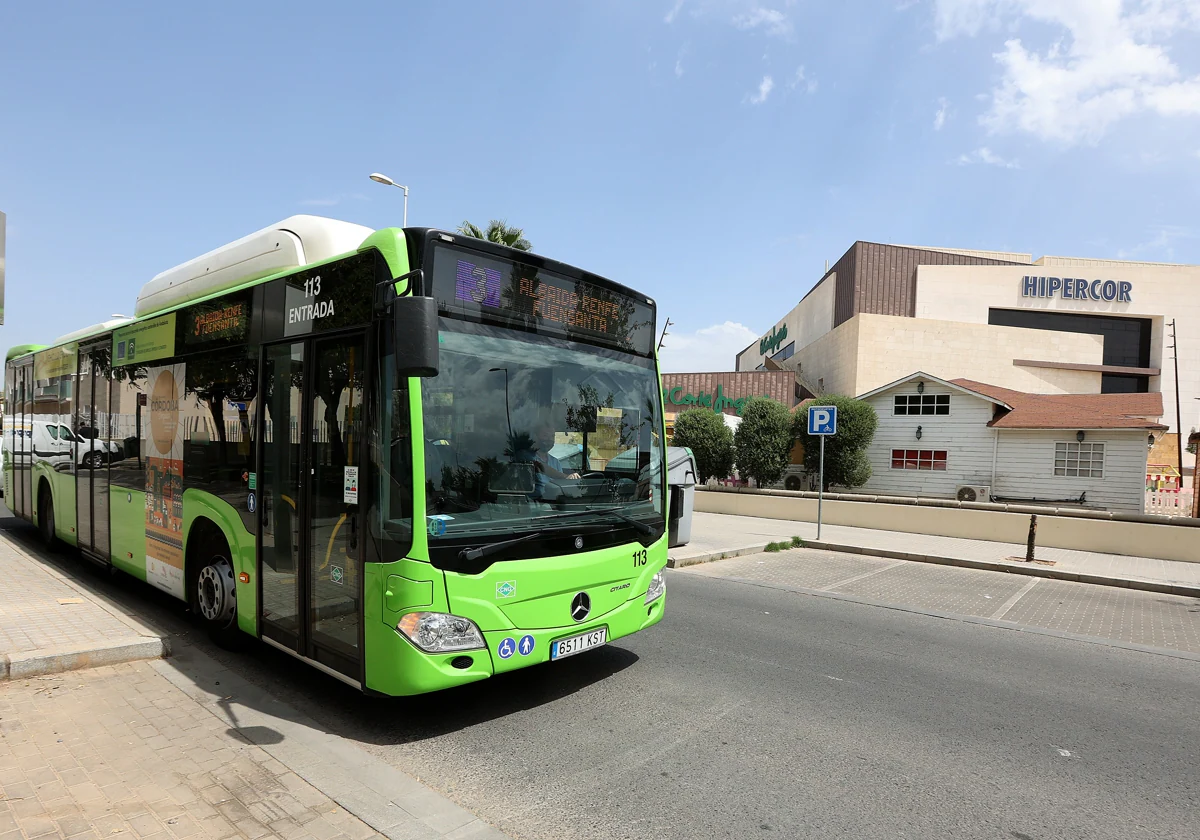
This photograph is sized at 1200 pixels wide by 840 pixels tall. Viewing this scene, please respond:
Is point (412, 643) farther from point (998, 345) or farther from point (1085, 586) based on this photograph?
point (998, 345)

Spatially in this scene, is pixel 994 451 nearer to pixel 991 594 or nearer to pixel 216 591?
pixel 991 594

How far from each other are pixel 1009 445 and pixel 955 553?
18.1 m

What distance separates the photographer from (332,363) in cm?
450

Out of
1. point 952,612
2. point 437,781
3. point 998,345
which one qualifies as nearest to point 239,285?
point 437,781

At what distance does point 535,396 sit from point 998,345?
145 ft

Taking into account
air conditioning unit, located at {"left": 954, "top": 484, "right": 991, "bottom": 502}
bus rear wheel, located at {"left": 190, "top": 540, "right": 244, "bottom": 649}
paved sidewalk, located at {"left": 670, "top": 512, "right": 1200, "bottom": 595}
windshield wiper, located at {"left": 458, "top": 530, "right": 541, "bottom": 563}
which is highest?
windshield wiper, located at {"left": 458, "top": 530, "right": 541, "bottom": 563}

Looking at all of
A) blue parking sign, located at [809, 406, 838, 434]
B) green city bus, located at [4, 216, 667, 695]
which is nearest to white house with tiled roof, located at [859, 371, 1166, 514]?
blue parking sign, located at [809, 406, 838, 434]

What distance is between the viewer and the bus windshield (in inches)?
162

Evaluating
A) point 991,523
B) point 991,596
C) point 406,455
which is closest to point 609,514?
point 406,455

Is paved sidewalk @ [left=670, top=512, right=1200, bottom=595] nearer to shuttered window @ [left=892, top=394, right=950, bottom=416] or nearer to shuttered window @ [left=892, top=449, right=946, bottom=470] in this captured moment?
shuttered window @ [left=892, top=449, right=946, bottom=470]

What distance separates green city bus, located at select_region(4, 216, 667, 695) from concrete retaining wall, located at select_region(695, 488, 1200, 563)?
13.5m

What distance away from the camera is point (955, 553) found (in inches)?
543

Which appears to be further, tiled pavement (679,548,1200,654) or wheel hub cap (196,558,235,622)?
tiled pavement (679,548,1200,654)

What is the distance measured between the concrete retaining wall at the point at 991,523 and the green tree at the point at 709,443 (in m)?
7.54
